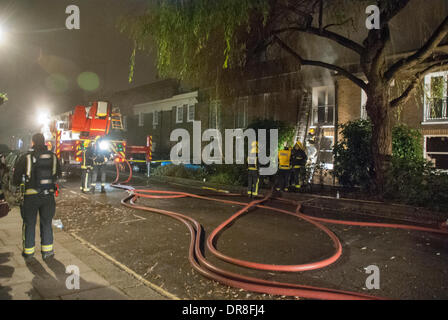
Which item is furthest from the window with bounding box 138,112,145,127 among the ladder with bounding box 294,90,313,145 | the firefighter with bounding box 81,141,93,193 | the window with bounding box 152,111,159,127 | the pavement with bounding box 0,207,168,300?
the pavement with bounding box 0,207,168,300

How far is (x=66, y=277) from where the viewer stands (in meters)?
3.58

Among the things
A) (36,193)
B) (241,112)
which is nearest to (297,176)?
(36,193)

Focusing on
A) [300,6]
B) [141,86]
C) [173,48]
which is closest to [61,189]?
[173,48]

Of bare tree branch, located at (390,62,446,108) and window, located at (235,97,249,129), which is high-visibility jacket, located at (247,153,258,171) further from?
window, located at (235,97,249,129)

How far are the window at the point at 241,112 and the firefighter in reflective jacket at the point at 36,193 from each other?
50.8 ft

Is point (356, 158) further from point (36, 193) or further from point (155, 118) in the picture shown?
point (155, 118)

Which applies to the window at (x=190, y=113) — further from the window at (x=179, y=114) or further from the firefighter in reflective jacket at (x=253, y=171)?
the firefighter in reflective jacket at (x=253, y=171)

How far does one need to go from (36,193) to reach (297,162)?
787cm

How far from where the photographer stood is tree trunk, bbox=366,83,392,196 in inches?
340

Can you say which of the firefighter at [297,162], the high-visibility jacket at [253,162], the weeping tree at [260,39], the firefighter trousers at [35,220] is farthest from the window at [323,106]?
the firefighter trousers at [35,220]

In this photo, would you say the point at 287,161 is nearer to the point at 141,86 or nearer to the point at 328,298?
the point at 328,298

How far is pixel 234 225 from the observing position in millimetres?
6340

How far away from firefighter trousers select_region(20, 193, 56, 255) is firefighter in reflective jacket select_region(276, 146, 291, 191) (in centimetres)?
724
